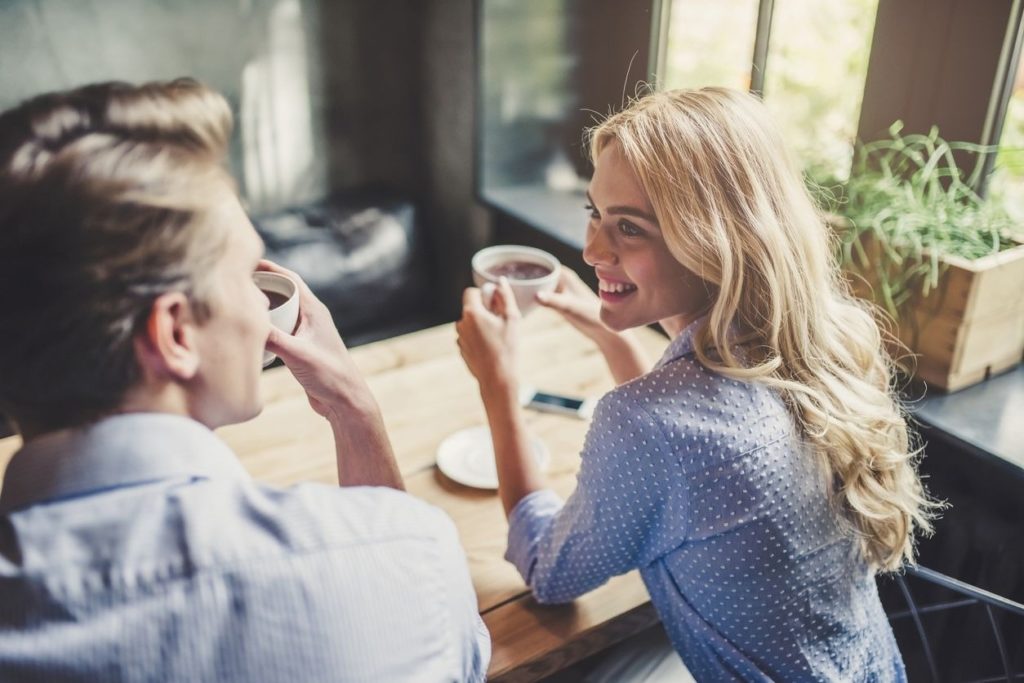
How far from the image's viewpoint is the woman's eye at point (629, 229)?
3.61 feet

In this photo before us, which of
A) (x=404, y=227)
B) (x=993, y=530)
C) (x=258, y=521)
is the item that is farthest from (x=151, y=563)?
(x=404, y=227)

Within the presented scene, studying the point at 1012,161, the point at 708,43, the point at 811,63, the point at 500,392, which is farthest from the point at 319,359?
the point at 708,43

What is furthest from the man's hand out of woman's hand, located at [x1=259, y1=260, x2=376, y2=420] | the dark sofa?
the dark sofa

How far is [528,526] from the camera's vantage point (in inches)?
43.7

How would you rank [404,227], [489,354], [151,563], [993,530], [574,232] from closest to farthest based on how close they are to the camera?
[151,563] < [489,354] < [993,530] < [574,232] < [404,227]

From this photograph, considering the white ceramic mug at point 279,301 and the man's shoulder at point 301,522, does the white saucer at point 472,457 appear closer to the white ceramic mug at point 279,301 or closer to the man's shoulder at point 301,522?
the white ceramic mug at point 279,301

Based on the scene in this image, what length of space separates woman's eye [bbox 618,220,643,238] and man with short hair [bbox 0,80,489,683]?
0.54m

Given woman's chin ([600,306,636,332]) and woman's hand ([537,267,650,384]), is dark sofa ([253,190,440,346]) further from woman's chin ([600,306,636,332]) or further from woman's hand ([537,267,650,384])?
woman's chin ([600,306,636,332])

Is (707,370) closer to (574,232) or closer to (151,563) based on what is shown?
(151,563)

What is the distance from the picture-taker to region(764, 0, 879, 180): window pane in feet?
6.07

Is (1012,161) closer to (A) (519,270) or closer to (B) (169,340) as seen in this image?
(A) (519,270)

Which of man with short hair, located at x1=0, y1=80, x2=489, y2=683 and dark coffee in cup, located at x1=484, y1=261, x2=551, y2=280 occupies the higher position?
man with short hair, located at x1=0, y1=80, x2=489, y2=683

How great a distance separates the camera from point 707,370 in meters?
1.02

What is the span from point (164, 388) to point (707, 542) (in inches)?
24.9
